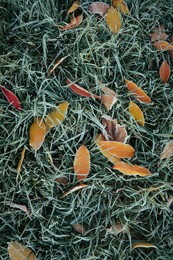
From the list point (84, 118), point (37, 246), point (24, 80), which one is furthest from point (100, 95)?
point (37, 246)

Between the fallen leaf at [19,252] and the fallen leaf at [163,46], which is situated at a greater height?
the fallen leaf at [163,46]

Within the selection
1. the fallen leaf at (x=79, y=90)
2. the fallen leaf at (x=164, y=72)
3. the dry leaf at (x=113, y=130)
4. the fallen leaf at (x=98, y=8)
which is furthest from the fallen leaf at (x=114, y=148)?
the fallen leaf at (x=98, y=8)

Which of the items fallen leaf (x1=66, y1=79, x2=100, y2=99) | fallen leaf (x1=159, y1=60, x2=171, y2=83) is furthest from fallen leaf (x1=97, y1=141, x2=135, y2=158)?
fallen leaf (x1=159, y1=60, x2=171, y2=83)

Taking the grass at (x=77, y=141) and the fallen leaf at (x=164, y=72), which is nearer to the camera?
the grass at (x=77, y=141)

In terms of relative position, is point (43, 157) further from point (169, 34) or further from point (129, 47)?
point (169, 34)

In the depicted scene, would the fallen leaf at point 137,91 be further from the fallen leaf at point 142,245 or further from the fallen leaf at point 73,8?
the fallen leaf at point 142,245

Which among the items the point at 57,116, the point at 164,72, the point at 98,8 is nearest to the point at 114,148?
the point at 57,116
